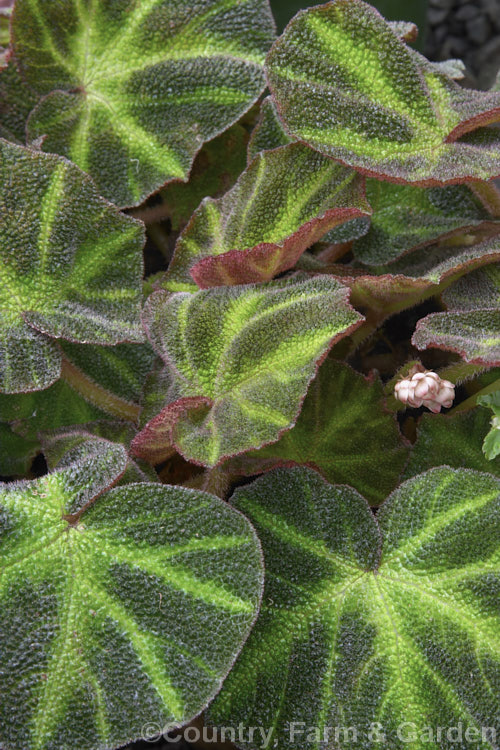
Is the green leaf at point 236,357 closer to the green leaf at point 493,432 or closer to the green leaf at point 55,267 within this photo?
the green leaf at point 55,267

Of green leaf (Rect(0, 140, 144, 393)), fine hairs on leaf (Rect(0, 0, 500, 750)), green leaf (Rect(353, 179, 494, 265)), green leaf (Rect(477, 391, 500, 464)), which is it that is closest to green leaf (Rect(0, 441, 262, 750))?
fine hairs on leaf (Rect(0, 0, 500, 750))

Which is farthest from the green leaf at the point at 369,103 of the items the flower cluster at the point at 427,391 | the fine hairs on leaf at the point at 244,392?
the flower cluster at the point at 427,391

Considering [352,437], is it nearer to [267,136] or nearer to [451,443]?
[451,443]

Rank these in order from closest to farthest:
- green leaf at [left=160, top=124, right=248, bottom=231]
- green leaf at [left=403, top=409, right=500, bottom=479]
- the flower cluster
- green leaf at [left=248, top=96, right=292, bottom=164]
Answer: the flower cluster, green leaf at [left=403, top=409, right=500, bottom=479], green leaf at [left=248, top=96, right=292, bottom=164], green leaf at [left=160, top=124, right=248, bottom=231]

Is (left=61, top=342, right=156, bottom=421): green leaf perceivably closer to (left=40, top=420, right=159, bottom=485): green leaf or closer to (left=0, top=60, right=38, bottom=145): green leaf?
(left=40, top=420, right=159, bottom=485): green leaf

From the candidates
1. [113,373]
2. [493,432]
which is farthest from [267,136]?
[493,432]
